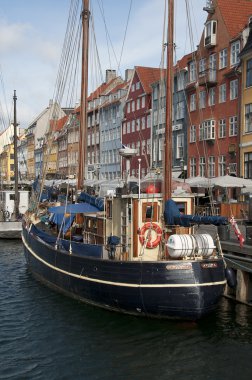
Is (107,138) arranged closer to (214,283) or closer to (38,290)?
(38,290)

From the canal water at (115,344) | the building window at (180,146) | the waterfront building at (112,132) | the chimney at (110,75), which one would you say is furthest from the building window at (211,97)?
the chimney at (110,75)

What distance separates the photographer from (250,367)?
11.9 m

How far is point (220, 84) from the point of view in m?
39.7

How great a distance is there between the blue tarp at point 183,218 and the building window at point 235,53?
2546 centimetres

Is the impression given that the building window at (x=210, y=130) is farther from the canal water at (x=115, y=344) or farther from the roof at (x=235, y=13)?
the canal water at (x=115, y=344)

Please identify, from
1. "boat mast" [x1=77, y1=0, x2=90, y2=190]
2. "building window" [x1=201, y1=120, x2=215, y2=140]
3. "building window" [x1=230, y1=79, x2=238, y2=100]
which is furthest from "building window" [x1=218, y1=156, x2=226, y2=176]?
"boat mast" [x1=77, y1=0, x2=90, y2=190]

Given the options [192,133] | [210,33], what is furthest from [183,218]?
[192,133]

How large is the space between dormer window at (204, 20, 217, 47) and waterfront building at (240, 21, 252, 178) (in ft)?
13.9

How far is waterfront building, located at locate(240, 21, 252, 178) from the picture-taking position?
35312 mm

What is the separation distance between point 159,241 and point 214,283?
237 centimetres

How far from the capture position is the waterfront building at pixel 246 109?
35312 mm

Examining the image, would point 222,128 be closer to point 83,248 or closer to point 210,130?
point 210,130

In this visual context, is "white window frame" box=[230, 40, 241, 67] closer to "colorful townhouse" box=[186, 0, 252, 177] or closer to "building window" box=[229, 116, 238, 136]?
"colorful townhouse" box=[186, 0, 252, 177]

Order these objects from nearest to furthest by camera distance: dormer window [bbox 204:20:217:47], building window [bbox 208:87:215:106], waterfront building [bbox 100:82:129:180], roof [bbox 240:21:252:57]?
1. roof [bbox 240:21:252:57]
2. dormer window [bbox 204:20:217:47]
3. building window [bbox 208:87:215:106]
4. waterfront building [bbox 100:82:129:180]
